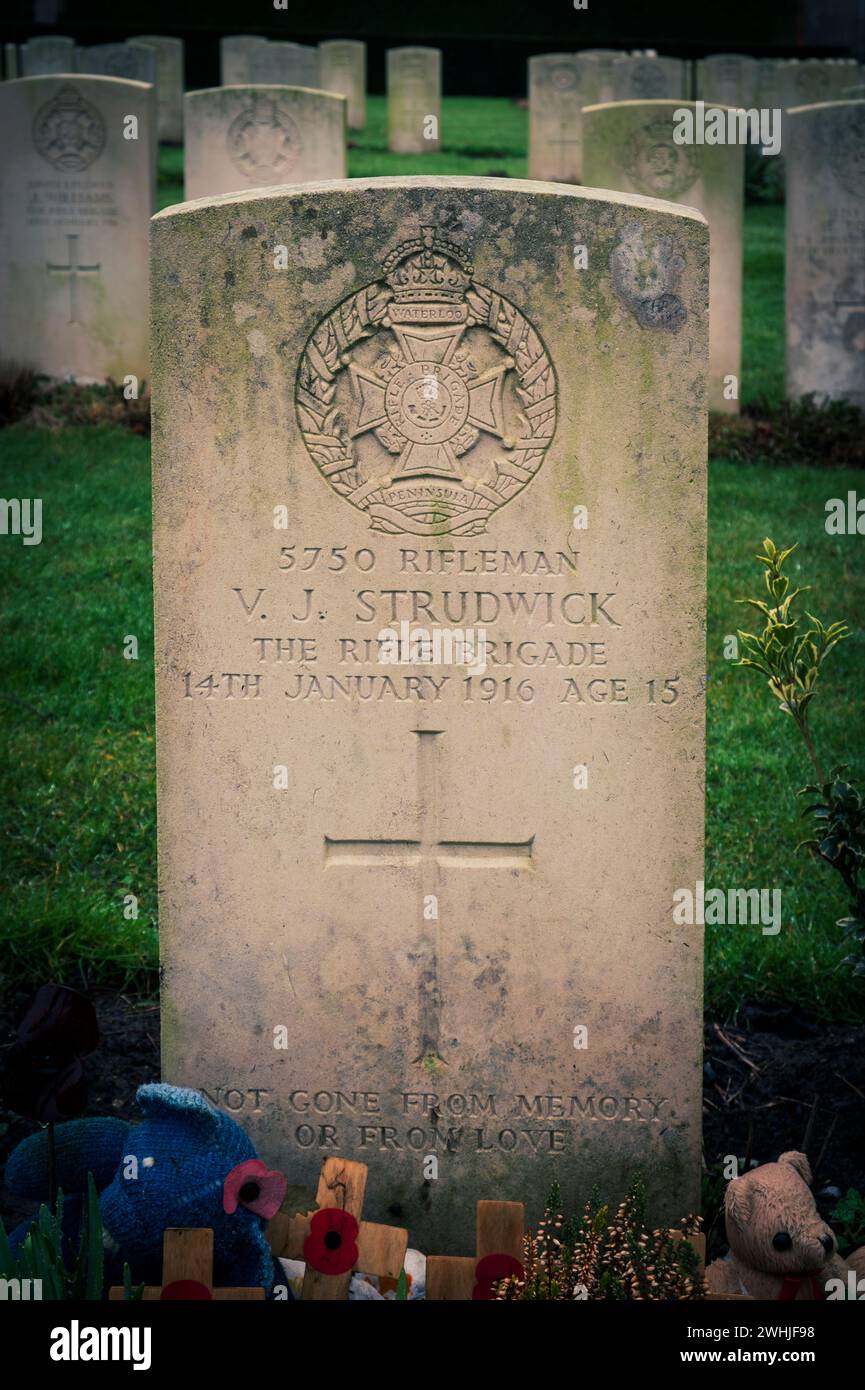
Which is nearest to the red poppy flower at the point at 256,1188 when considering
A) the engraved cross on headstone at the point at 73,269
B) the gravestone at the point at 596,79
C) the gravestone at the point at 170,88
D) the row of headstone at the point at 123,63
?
the engraved cross on headstone at the point at 73,269

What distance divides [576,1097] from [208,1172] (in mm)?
844

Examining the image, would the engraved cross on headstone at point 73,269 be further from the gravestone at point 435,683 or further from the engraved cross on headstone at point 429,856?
the engraved cross on headstone at point 429,856

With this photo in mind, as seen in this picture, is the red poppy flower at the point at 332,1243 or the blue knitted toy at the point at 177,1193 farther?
the blue knitted toy at the point at 177,1193

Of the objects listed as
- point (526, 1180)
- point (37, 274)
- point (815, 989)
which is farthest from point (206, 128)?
point (526, 1180)

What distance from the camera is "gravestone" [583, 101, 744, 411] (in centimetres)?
1130

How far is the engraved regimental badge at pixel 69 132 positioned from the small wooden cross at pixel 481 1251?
9469 millimetres

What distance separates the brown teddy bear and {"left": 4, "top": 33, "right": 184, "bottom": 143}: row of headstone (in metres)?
18.0

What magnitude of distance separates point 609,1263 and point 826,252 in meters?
8.94

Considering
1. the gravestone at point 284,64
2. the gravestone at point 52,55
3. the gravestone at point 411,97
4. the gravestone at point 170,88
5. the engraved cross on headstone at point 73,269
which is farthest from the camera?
the gravestone at point 170,88

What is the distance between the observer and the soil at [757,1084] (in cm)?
400

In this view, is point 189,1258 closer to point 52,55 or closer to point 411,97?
point 411,97

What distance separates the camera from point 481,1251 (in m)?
3.25

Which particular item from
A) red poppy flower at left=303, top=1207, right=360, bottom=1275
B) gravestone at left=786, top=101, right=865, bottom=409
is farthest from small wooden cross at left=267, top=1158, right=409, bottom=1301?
gravestone at left=786, top=101, right=865, bottom=409

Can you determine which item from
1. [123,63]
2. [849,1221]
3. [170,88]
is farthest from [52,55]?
[849,1221]
